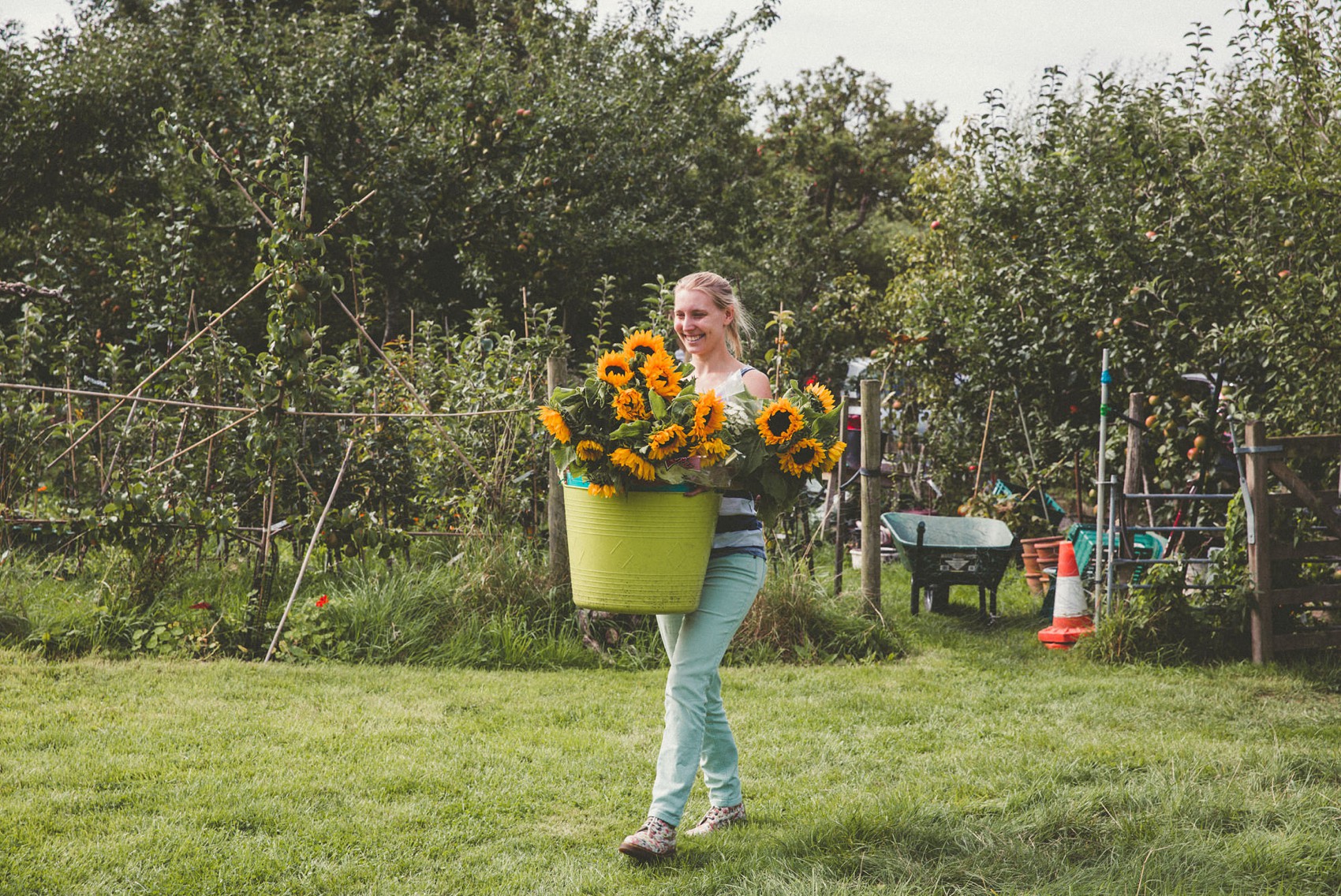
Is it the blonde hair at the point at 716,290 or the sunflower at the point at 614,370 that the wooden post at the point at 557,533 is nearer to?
the blonde hair at the point at 716,290

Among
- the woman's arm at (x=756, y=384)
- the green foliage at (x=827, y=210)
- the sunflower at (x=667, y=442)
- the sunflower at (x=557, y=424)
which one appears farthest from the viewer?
the green foliage at (x=827, y=210)

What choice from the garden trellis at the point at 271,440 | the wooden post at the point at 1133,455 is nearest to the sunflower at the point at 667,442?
the garden trellis at the point at 271,440

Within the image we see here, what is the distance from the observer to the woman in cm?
288

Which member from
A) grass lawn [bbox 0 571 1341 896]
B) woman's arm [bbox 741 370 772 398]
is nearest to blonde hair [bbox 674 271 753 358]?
woman's arm [bbox 741 370 772 398]

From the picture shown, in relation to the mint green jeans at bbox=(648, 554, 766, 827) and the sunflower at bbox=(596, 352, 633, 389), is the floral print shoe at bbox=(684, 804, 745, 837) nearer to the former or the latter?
the mint green jeans at bbox=(648, 554, 766, 827)

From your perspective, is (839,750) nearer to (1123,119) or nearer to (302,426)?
(302,426)

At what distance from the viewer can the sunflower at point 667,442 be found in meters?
2.66

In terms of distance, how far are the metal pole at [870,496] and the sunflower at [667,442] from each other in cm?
362

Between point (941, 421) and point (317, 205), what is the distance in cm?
650

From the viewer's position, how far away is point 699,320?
312 centimetres

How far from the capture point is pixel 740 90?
15852 mm

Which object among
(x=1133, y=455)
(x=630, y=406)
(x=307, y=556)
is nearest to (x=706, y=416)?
(x=630, y=406)

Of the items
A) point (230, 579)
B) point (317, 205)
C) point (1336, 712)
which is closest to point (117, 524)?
point (230, 579)

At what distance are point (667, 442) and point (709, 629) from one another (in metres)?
0.60
